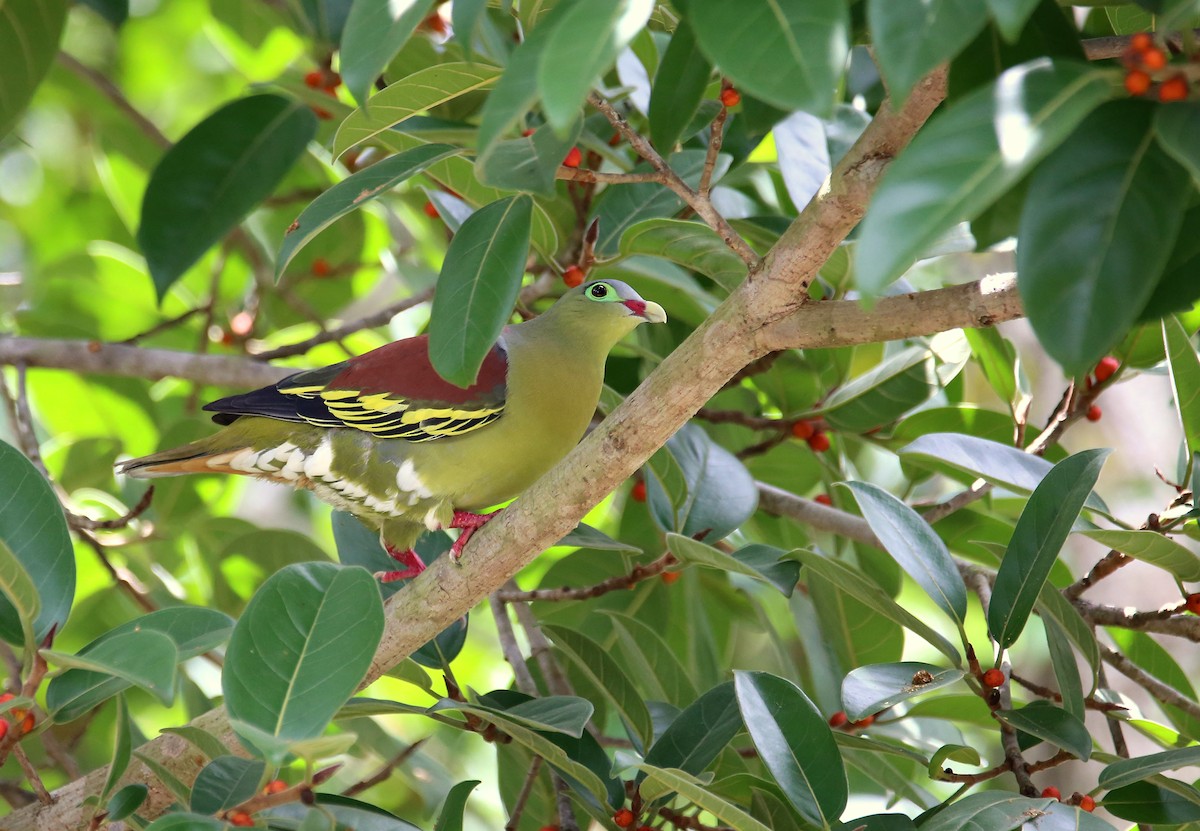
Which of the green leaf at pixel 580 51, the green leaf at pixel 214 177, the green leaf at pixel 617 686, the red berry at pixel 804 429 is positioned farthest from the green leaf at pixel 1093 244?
the green leaf at pixel 214 177

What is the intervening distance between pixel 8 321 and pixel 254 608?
10.8ft

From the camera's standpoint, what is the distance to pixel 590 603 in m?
3.28

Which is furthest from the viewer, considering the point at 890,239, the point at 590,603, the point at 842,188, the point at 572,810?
the point at 590,603

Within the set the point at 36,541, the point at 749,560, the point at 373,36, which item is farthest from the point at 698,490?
the point at 373,36

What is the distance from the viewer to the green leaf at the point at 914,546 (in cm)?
200

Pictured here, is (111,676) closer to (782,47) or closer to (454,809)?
(454,809)

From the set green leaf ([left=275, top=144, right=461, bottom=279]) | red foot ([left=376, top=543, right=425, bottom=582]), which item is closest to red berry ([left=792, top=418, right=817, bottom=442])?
red foot ([left=376, top=543, right=425, bottom=582])

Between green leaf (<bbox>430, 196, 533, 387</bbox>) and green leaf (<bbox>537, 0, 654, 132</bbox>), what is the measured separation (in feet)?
2.34

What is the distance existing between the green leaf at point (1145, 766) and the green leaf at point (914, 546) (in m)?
0.33

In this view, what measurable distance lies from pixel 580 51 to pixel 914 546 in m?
1.30

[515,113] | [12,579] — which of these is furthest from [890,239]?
[12,579]

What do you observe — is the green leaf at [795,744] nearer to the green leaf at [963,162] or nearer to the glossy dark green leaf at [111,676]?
the glossy dark green leaf at [111,676]

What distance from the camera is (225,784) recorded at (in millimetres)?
1648

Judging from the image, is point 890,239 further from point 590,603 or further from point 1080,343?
point 590,603
